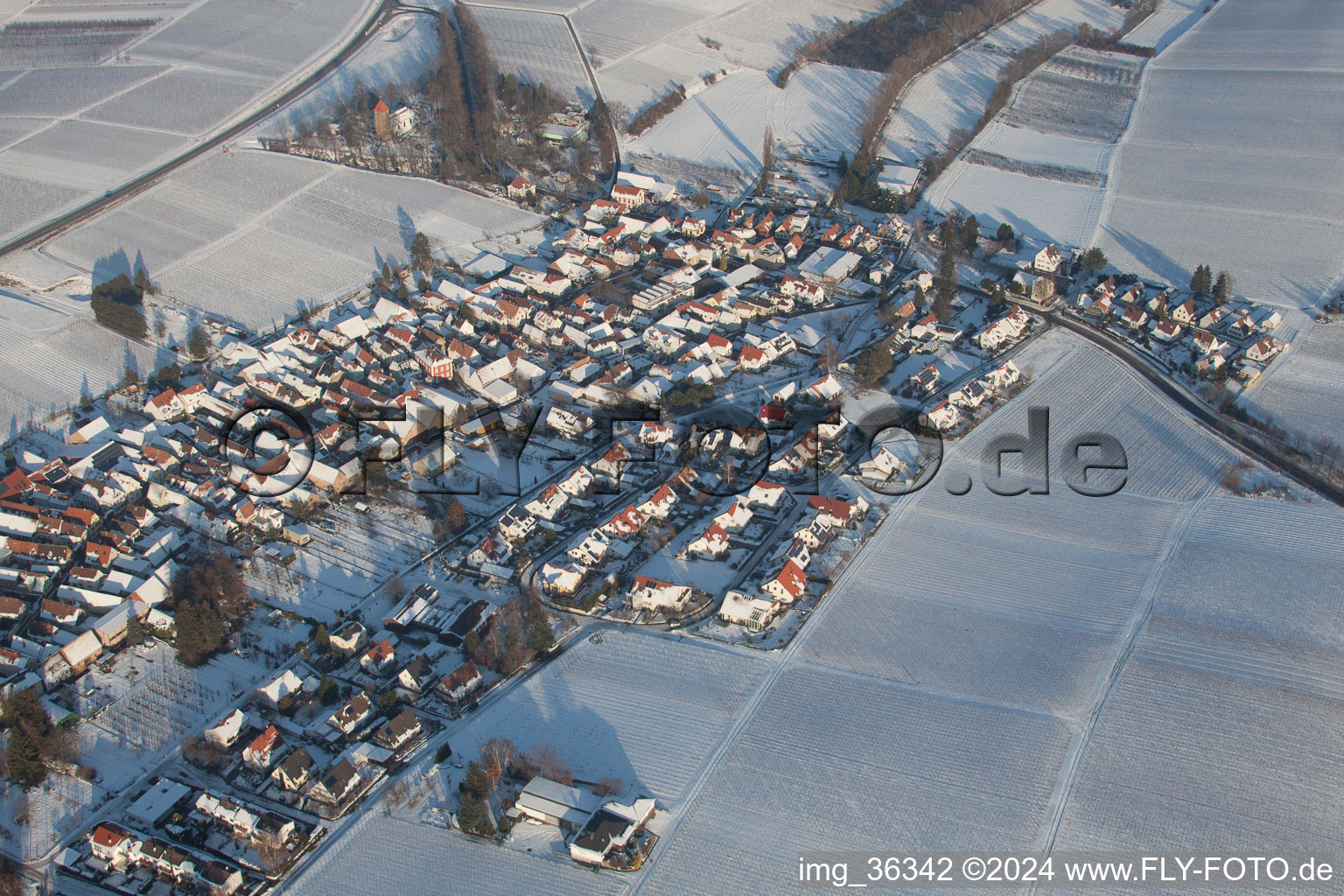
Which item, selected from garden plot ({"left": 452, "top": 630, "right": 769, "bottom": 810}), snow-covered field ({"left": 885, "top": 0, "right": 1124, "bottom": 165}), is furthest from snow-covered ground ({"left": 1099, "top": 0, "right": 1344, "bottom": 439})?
garden plot ({"left": 452, "top": 630, "right": 769, "bottom": 810})

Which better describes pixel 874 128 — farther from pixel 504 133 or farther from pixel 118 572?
pixel 118 572

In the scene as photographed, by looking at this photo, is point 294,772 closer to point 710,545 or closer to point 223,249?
point 710,545

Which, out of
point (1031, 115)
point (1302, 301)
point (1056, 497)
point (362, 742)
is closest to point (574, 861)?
point (362, 742)

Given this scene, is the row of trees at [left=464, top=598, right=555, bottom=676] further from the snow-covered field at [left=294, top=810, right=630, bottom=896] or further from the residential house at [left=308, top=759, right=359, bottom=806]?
the snow-covered field at [left=294, top=810, right=630, bottom=896]

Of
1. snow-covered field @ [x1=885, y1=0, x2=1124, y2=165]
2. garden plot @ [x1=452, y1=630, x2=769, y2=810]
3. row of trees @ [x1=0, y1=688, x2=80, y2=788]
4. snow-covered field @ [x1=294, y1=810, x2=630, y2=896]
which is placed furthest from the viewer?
snow-covered field @ [x1=885, y1=0, x2=1124, y2=165]

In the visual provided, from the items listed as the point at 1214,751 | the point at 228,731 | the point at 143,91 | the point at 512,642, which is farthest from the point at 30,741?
the point at 143,91
